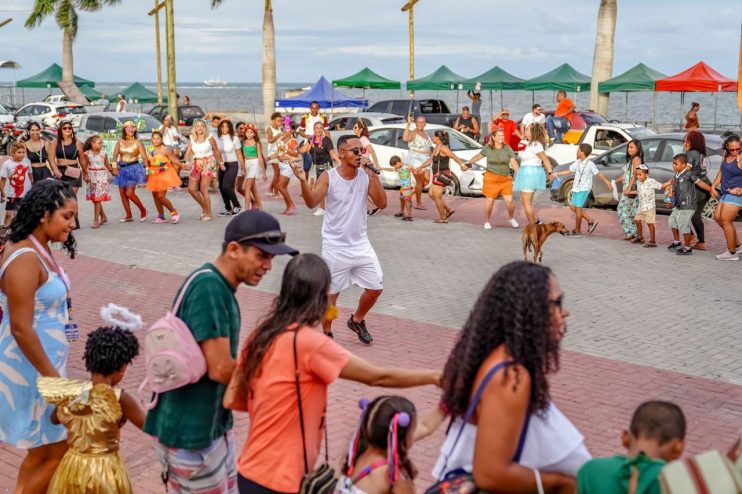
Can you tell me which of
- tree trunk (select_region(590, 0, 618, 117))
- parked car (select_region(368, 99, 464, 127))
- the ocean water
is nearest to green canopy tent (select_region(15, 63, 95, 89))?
the ocean water

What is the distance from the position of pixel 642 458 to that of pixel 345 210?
5.49 meters

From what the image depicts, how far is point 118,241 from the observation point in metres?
14.7

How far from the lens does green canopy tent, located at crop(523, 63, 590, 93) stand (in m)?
34.7

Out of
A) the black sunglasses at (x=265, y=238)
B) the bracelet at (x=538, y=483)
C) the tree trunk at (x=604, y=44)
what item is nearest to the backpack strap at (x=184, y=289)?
the black sunglasses at (x=265, y=238)

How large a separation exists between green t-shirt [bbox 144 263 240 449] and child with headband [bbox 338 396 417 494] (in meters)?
0.63

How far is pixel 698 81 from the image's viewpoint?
88.1 ft

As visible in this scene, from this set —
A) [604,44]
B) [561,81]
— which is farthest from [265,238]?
[561,81]

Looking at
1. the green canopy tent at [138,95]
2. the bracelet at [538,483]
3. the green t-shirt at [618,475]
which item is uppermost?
the green canopy tent at [138,95]

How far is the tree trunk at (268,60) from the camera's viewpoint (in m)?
36.4

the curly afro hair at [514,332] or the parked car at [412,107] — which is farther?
the parked car at [412,107]

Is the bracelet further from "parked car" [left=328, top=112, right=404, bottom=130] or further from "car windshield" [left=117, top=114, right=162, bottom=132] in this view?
"car windshield" [left=117, top=114, right=162, bottom=132]

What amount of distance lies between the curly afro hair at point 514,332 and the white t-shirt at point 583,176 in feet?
38.9

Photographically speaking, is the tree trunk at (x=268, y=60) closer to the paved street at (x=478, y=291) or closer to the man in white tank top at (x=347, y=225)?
the paved street at (x=478, y=291)

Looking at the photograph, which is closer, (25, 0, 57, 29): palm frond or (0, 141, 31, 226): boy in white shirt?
(0, 141, 31, 226): boy in white shirt
